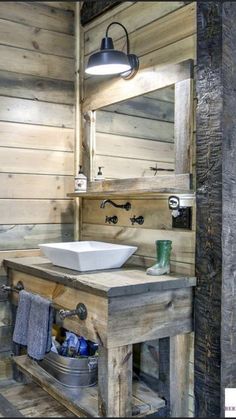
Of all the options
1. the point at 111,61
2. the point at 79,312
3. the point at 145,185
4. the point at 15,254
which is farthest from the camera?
the point at 15,254

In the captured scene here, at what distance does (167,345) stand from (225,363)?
367 mm

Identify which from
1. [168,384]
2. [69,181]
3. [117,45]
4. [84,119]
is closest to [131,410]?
[168,384]

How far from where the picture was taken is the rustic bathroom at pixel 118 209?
64.3 inches

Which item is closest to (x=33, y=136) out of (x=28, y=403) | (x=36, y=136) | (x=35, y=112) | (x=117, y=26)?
(x=36, y=136)

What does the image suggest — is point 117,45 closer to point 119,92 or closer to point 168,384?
point 119,92

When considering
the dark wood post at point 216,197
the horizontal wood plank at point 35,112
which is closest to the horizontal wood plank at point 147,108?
the dark wood post at point 216,197

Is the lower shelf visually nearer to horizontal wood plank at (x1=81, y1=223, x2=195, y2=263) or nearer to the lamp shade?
horizontal wood plank at (x1=81, y1=223, x2=195, y2=263)

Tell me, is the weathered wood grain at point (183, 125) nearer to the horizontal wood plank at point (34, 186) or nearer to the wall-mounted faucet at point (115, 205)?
the wall-mounted faucet at point (115, 205)

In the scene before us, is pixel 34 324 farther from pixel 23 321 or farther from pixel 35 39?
pixel 35 39

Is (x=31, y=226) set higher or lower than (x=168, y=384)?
higher

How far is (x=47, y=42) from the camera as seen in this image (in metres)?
2.51

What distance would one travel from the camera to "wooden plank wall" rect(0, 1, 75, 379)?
2.37 m

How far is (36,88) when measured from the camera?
2.47 metres

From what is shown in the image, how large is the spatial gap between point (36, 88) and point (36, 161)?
1.45 ft
